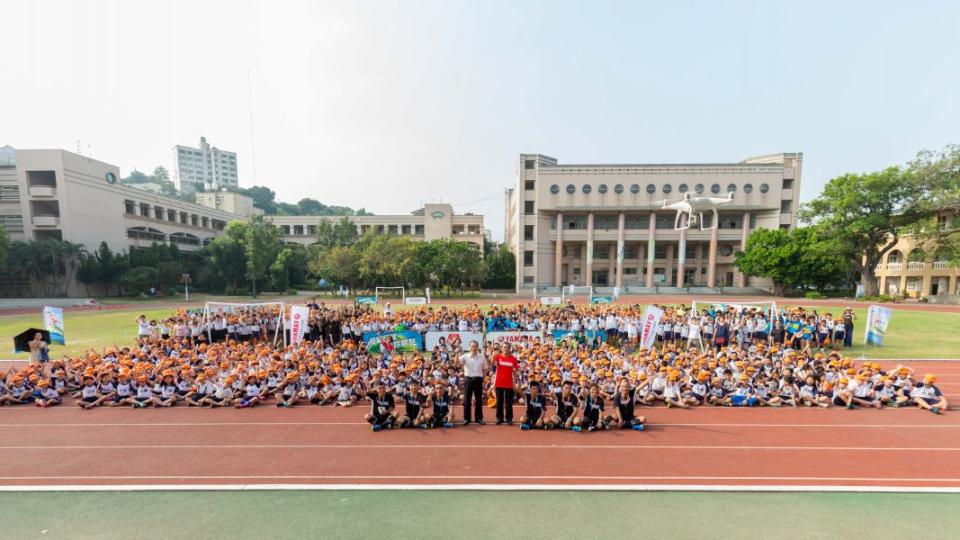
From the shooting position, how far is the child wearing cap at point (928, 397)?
8.91 metres

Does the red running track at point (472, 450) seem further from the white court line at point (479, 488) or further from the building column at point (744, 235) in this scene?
the building column at point (744, 235)

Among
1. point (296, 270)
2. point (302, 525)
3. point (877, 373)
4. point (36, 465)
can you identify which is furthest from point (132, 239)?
point (877, 373)

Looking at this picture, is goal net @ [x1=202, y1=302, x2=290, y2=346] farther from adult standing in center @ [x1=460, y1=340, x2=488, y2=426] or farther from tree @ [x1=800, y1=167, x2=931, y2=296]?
tree @ [x1=800, y1=167, x2=931, y2=296]

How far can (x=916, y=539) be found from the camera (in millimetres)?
4664

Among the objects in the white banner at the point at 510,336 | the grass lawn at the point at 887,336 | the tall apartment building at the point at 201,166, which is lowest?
the grass lawn at the point at 887,336

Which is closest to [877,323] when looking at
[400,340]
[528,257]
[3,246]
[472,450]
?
[472,450]

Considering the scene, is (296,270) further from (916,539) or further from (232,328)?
(916,539)

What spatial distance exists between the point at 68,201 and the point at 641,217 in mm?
69549

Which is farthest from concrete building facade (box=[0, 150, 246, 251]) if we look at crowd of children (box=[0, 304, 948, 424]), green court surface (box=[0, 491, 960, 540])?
green court surface (box=[0, 491, 960, 540])

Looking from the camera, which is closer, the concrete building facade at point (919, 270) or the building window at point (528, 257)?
the concrete building facade at point (919, 270)

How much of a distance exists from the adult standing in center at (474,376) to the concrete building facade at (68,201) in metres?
56.1

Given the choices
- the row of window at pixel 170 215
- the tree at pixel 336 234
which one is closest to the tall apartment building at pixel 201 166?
the row of window at pixel 170 215

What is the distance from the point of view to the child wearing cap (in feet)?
29.2

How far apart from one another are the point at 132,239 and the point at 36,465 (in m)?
56.2
